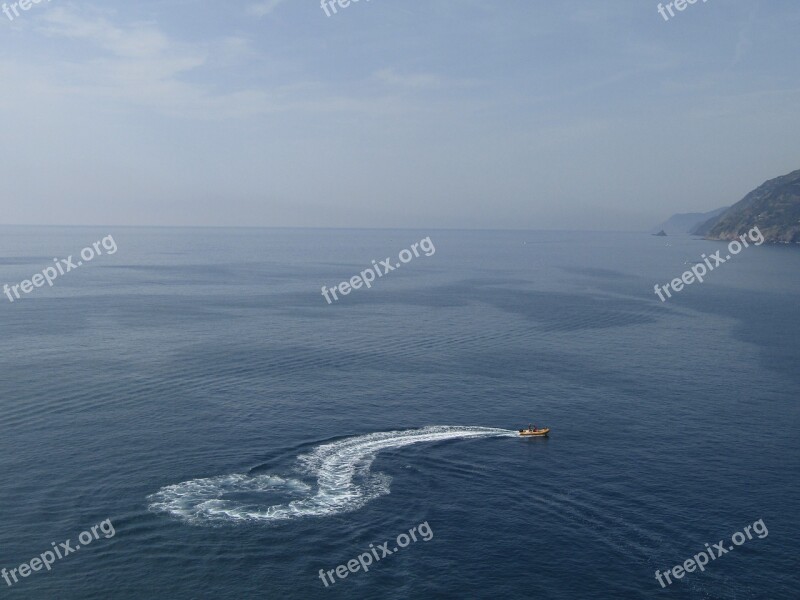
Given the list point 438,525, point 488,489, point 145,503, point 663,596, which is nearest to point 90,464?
point 145,503

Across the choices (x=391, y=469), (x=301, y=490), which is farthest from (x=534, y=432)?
(x=301, y=490)

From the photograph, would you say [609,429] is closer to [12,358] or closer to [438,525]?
[438,525]

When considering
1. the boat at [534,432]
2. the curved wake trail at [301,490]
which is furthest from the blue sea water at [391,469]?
the boat at [534,432]

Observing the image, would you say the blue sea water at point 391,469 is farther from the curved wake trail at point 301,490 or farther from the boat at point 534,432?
the boat at point 534,432

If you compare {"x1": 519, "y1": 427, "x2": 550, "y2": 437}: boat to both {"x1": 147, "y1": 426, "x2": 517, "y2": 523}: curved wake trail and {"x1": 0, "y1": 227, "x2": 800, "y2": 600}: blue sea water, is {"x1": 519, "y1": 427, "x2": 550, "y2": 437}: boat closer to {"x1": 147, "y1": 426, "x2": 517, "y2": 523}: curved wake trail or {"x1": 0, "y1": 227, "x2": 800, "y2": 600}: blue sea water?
{"x1": 0, "y1": 227, "x2": 800, "y2": 600}: blue sea water

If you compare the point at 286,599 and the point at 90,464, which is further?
the point at 90,464

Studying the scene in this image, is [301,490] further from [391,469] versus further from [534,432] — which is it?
[534,432]

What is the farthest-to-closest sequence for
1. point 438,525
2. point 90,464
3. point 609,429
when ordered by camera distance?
point 609,429 < point 90,464 < point 438,525

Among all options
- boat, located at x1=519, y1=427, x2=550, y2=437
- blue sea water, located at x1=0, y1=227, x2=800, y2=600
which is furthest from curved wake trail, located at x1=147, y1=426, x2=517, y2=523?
boat, located at x1=519, y1=427, x2=550, y2=437
